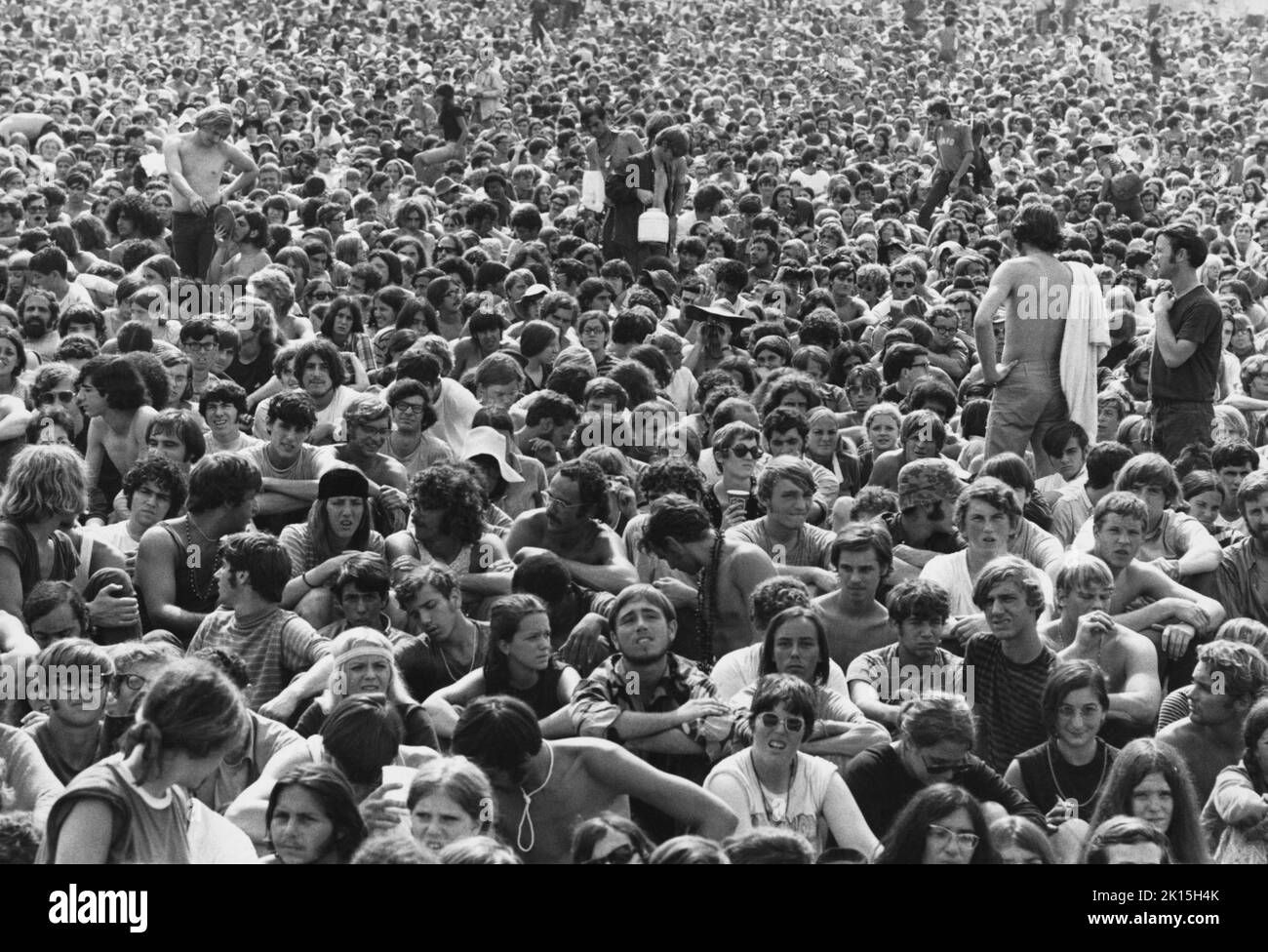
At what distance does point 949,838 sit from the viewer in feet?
18.3

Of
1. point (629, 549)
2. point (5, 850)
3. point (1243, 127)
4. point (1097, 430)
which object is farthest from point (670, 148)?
point (1243, 127)

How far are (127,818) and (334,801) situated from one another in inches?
28.2

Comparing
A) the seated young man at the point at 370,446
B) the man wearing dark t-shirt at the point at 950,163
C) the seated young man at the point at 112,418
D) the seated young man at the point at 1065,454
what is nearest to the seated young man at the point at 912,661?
the seated young man at the point at 370,446

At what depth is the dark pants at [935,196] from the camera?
72.9 ft

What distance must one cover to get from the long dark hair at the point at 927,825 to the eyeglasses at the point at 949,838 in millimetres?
11

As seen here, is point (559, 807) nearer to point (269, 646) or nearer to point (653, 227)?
point (269, 646)

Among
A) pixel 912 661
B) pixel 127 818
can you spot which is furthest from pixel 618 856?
pixel 912 661

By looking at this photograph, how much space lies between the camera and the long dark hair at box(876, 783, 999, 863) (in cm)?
559

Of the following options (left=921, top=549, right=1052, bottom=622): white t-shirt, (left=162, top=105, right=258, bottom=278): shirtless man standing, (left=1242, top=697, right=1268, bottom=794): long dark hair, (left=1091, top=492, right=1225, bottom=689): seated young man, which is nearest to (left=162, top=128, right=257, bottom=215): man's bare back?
(left=162, top=105, right=258, bottom=278): shirtless man standing

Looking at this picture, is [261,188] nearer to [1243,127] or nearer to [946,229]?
[946,229]

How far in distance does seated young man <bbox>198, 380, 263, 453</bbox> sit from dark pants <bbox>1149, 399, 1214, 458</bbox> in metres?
5.05

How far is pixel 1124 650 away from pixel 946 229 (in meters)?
12.5

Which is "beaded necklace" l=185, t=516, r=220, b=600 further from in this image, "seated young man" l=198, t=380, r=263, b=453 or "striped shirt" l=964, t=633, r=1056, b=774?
"striped shirt" l=964, t=633, r=1056, b=774

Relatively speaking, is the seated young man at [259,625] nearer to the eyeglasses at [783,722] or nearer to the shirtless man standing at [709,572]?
the shirtless man standing at [709,572]
